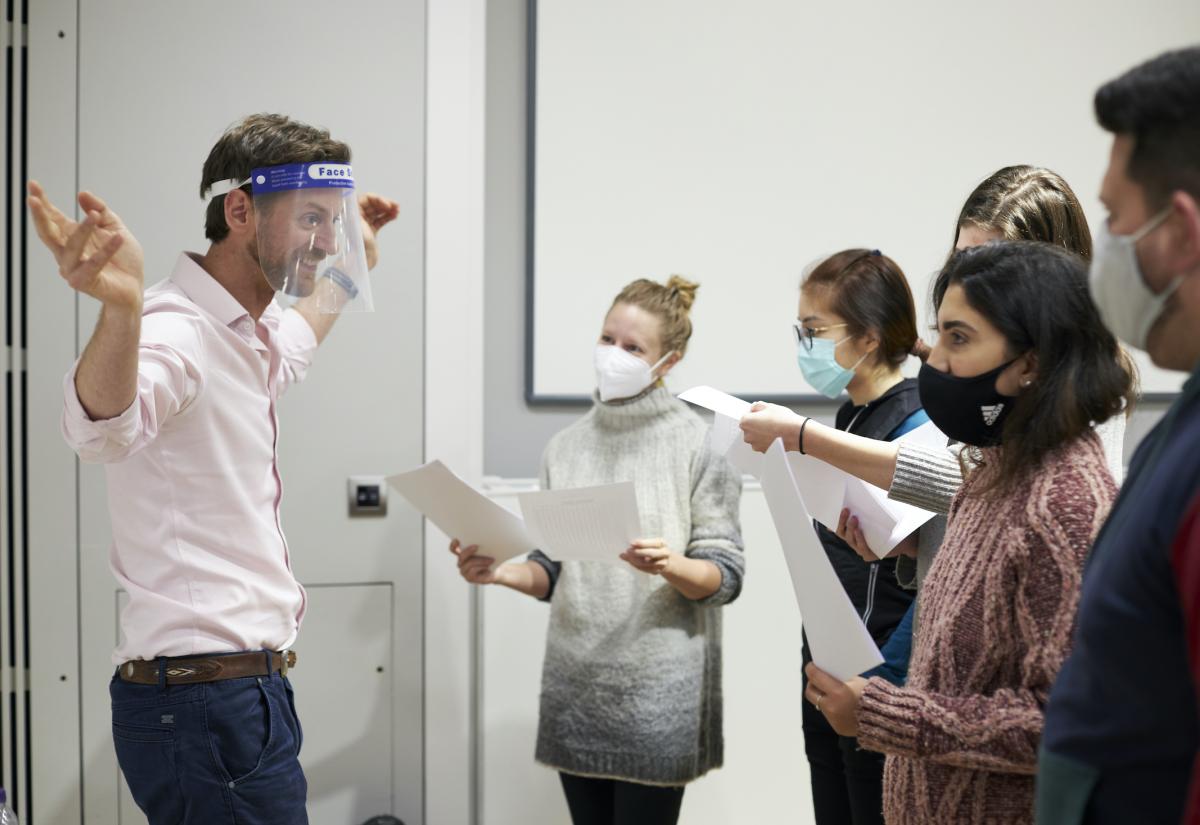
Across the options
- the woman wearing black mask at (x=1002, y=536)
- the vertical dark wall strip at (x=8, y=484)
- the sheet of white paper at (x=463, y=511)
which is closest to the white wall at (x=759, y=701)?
the sheet of white paper at (x=463, y=511)

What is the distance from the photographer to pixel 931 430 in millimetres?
1750

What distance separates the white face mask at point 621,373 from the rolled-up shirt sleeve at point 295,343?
606mm

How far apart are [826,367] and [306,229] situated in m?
0.95

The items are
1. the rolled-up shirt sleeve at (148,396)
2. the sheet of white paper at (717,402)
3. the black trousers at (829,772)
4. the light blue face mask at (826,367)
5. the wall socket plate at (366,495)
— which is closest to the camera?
the rolled-up shirt sleeve at (148,396)

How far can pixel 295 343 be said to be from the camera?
6.91 feet

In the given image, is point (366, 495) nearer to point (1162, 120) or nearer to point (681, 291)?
point (681, 291)

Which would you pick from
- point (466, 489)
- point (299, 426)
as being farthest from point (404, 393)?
point (466, 489)

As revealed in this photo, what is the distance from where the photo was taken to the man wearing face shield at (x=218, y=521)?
1.50m

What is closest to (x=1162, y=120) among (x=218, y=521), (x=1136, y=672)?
(x=1136, y=672)

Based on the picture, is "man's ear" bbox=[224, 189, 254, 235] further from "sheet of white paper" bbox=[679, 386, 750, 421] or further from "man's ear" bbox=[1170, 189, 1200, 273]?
"man's ear" bbox=[1170, 189, 1200, 273]

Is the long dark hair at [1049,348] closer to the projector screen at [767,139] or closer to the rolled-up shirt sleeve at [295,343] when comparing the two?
the rolled-up shirt sleeve at [295,343]

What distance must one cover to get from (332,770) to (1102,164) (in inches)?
110

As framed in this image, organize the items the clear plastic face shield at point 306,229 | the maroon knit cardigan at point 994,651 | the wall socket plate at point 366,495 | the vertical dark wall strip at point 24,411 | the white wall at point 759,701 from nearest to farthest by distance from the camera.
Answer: the maroon knit cardigan at point 994,651, the clear plastic face shield at point 306,229, the vertical dark wall strip at point 24,411, the wall socket plate at point 366,495, the white wall at point 759,701

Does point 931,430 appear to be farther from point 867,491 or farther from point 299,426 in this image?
point 299,426
